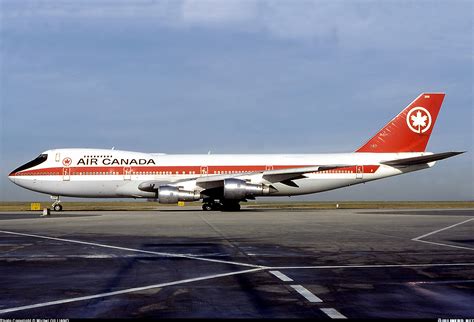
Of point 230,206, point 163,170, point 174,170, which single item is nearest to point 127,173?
point 163,170

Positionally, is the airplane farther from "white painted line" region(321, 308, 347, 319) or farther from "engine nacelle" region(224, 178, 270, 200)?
"white painted line" region(321, 308, 347, 319)

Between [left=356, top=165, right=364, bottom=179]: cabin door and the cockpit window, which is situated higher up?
the cockpit window

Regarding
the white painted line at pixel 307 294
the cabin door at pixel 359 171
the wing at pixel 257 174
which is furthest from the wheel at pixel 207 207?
the white painted line at pixel 307 294

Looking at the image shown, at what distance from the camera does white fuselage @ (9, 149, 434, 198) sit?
40875 mm

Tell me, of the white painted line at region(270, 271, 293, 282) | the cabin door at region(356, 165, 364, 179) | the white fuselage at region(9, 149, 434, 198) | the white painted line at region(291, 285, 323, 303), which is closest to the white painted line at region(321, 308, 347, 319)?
the white painted line at region(291, 285, 323, 303)

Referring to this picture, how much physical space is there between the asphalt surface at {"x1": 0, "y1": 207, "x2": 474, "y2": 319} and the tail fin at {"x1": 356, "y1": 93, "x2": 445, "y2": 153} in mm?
26792

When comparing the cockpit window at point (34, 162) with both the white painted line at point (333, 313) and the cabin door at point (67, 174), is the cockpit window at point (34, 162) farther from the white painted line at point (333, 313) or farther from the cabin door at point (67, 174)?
the white painted line at point (333, 313)

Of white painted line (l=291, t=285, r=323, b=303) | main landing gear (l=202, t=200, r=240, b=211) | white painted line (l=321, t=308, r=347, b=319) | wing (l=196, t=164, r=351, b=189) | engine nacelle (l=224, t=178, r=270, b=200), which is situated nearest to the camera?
white painted line (l=321, t=308, r=347, b=319)

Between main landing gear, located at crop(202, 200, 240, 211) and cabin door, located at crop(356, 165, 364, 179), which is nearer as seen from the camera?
cabin door, located at crop(356, 165, 364, 179)

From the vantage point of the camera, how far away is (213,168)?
40.8 metres

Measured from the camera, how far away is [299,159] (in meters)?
41.4

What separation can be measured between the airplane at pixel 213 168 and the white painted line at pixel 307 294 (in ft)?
102

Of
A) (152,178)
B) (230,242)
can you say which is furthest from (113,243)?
(152,178)

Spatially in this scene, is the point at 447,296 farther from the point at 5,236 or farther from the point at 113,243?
the point at 5,236
